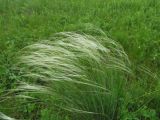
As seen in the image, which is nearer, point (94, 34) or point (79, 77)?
point (79, 77)

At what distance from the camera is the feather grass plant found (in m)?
2.99

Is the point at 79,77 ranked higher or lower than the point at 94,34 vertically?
higher

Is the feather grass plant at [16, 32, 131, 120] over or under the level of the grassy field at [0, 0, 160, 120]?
over

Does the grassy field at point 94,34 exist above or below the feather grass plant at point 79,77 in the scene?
below

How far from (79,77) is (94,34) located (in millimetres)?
1539

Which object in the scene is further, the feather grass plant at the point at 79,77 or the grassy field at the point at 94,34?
the grassy field at the point at 94,34

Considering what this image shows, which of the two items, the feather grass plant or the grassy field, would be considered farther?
the grassy field

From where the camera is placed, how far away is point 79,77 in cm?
307

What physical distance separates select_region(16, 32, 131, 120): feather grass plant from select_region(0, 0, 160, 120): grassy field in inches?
1.1

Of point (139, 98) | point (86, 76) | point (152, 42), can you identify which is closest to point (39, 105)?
point (86, 76)

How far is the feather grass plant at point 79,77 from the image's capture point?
2.99 metres

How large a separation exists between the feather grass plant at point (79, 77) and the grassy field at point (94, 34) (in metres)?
0.03

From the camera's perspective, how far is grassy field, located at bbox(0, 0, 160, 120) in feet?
10.4

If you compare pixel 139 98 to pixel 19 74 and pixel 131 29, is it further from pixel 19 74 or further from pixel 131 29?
pixel 131 29
